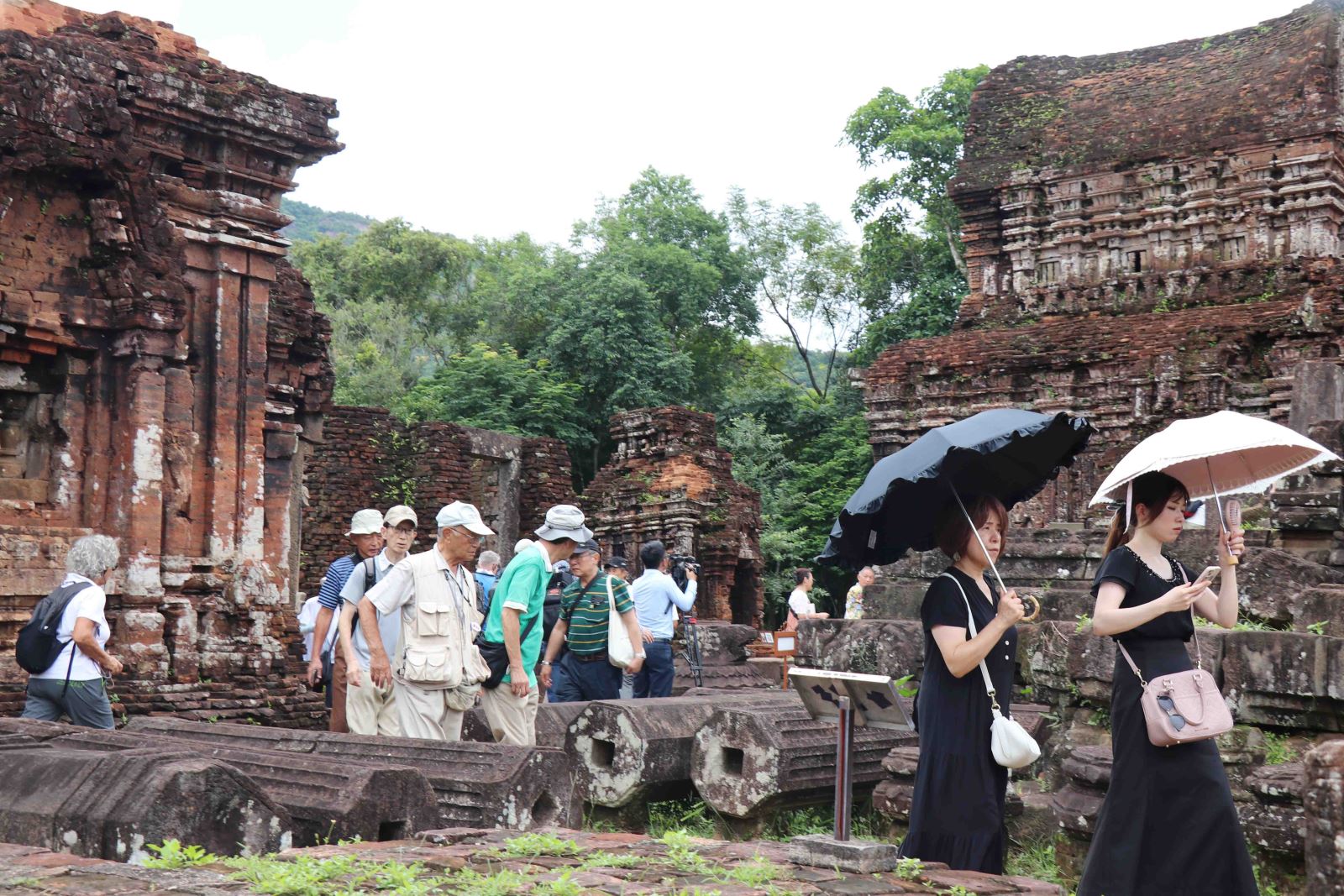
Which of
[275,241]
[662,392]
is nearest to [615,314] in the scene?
[662,392]

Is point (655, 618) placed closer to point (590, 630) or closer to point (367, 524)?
point (590, 630)

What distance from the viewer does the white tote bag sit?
8.62m

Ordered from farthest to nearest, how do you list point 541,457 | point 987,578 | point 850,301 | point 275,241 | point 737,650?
1. point 850,301
2. point 541,457
3. point 737,650
4. point 275,241
5. point 987,578

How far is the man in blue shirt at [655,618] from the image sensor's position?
10.1 m

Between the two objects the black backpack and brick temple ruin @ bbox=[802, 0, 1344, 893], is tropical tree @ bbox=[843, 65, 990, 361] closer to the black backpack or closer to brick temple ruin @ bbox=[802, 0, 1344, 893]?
brick temple ruin @ bbox=[802, 0, 1344, 893]

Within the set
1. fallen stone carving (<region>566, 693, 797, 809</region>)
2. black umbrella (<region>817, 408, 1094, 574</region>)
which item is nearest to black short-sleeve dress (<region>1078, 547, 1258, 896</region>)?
black umbrella (<region>817, 408, 1094, 574</region>)

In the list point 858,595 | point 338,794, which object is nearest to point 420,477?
point 858,595

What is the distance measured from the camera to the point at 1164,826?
13.1ft

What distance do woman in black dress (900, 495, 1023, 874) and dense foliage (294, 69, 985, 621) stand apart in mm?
25041

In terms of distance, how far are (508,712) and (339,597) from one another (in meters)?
1.61

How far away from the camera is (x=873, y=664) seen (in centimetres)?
862

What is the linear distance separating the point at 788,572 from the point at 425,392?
8810 millimetres

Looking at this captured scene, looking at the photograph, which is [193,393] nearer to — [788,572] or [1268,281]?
[1268,281]

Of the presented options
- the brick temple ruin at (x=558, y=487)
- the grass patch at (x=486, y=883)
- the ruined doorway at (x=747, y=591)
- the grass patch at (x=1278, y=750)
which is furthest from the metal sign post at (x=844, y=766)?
the ruined doorway at (x=747, y=591)
